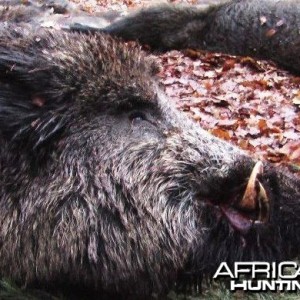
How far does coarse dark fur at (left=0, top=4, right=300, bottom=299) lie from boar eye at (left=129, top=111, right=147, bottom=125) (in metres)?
0.05

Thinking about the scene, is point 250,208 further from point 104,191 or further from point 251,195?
point 104,191

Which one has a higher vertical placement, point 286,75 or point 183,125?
point 286,75

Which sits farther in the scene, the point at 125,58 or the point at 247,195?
the point at 125,58

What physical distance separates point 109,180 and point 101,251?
309mm

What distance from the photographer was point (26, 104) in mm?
3043

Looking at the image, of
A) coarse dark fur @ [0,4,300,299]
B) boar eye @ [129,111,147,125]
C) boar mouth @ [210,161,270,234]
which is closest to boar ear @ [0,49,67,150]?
coarse dark fur @ [0,4,300,299]

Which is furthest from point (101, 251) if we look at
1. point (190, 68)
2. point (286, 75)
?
point (190, 68)

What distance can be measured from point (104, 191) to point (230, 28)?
6982 mm

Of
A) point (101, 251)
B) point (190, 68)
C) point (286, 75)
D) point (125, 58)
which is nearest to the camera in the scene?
point (101, 251)

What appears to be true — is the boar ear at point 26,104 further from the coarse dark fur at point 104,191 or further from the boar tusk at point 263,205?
the boar tusk at point 263,205

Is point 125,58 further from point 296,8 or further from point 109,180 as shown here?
point 296,8

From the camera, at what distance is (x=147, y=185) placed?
9.95 feet

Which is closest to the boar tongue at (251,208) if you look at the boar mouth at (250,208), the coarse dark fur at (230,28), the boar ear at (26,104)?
the boar mouth at (250,208)

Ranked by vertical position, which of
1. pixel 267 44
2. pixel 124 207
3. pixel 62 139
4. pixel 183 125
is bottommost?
pixel 124 207
